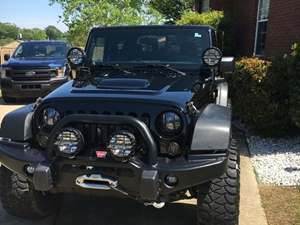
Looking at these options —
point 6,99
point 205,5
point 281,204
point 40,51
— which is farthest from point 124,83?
point 205,5

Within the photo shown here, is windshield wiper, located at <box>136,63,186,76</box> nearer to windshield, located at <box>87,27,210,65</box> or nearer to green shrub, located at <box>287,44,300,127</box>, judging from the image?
windshield, located at <box>87,27,210,65</box>

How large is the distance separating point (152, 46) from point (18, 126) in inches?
69.9

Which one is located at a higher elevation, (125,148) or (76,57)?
(76,57)

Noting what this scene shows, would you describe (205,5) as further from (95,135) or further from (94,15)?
(95,135)

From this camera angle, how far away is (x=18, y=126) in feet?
13.4

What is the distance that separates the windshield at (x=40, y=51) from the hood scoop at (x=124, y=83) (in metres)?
9.01

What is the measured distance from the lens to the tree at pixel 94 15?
2212 centimetres

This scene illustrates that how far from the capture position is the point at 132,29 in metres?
5.39

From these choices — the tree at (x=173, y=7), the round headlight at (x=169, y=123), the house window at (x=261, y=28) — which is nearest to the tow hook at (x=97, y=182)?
the round headlight at (x=169, y=123)

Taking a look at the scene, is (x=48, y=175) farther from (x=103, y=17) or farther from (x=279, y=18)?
(x=103, y=17)

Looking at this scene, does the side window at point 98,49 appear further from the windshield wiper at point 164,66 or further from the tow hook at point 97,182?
the tow hook at point 97,182

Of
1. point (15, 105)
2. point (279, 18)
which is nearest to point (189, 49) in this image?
point (279, 18)

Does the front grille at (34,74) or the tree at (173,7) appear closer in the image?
the front grille at (34,74)

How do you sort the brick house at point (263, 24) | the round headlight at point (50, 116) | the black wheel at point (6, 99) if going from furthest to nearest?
the black wheel at point (6, 99) → the brick house at point (263, 24) → the round headlight at point (50, 116)
